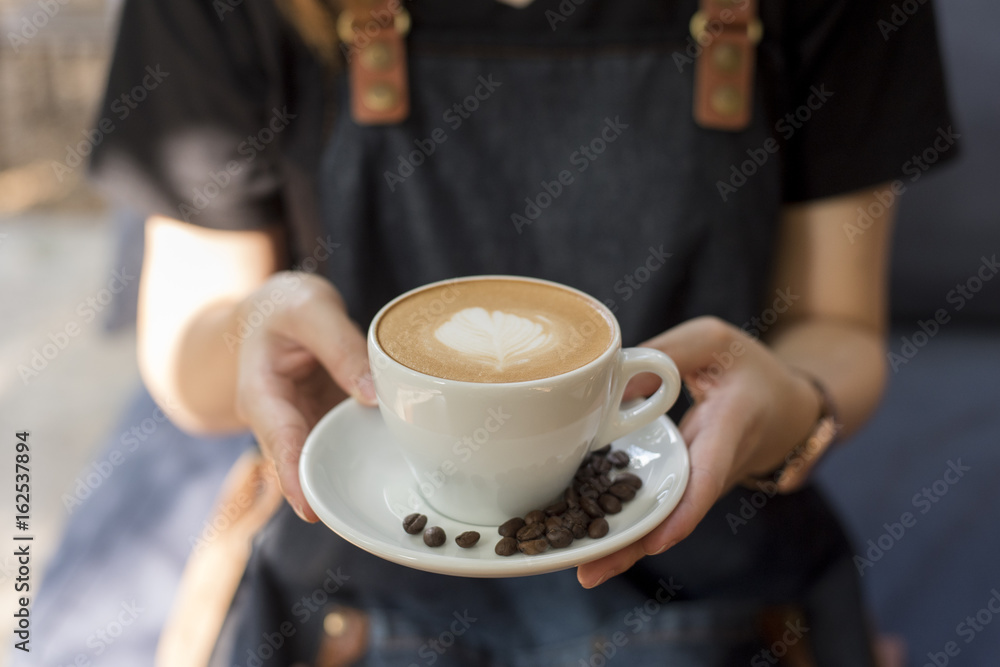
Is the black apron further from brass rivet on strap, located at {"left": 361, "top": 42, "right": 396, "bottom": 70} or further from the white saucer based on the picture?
the white saucer

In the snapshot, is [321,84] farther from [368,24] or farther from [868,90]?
[868,90]

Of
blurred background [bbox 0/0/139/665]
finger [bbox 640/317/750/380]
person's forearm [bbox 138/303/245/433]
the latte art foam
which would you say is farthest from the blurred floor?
finger [bbox 640/317/750/380]

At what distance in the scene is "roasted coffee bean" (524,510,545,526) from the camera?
0.64 meters

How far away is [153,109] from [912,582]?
131 centimetres

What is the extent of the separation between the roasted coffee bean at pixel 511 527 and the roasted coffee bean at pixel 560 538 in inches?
1.7

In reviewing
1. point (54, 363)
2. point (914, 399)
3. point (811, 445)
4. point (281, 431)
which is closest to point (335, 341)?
point (281, 431)

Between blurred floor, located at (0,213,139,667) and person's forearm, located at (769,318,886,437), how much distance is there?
131 cm

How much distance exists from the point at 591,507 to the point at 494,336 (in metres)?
0.16

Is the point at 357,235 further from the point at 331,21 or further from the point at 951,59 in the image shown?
the point at 951,59

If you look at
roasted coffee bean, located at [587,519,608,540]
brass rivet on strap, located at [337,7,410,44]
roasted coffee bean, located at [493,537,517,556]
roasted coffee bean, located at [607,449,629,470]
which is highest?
brass rivet on strap, located at [337,7,410,44]

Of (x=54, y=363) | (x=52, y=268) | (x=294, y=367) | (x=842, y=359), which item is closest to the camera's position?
(x=294, y=367)

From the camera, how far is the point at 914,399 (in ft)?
4.95

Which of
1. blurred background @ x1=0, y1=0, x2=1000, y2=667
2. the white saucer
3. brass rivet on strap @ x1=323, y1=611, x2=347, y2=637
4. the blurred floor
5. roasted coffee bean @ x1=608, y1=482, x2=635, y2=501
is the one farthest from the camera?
the blurred floor

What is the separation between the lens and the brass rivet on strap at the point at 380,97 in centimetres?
93
